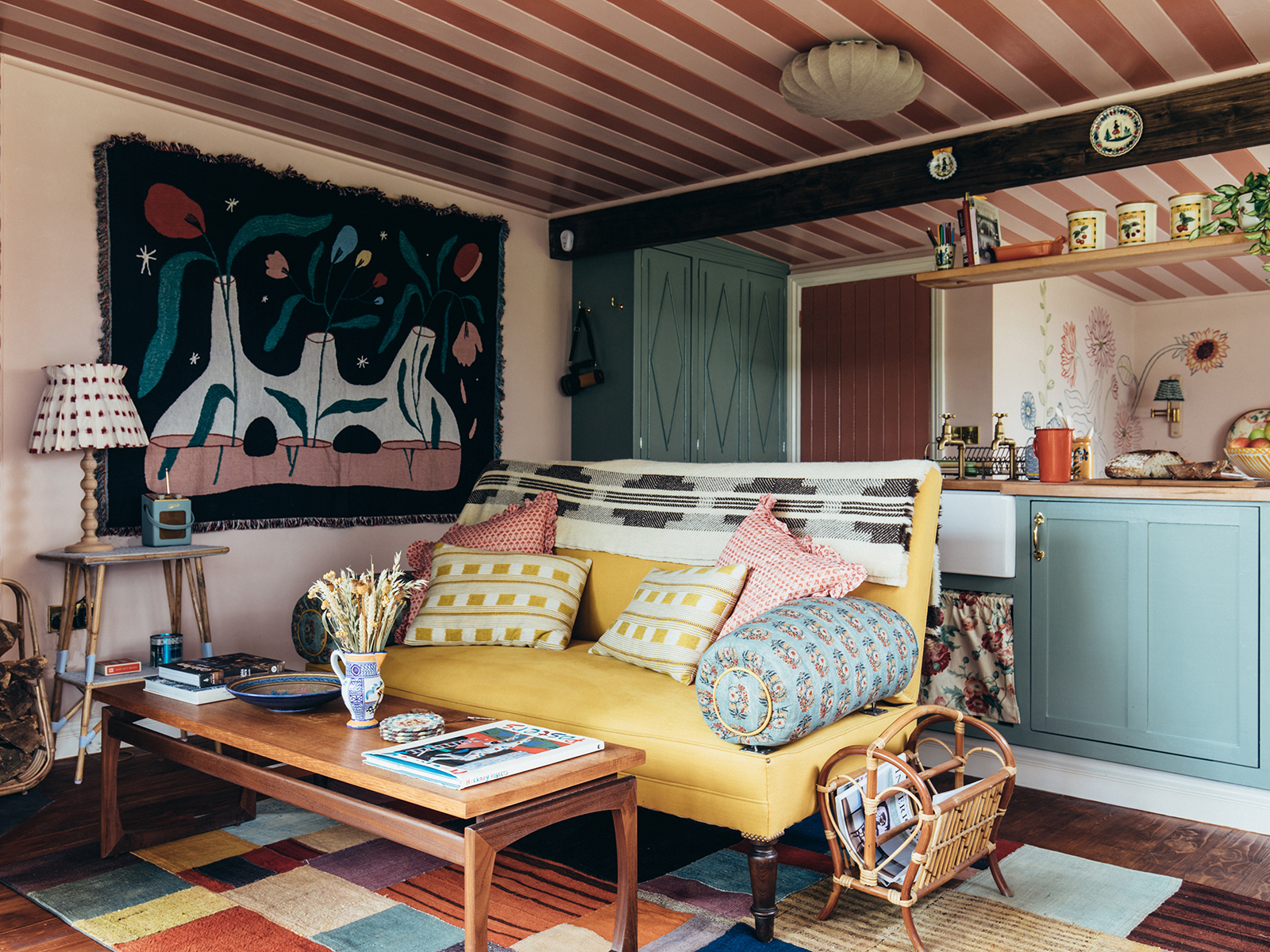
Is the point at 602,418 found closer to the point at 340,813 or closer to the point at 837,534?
the point at 837,534

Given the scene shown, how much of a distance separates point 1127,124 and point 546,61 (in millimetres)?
2032

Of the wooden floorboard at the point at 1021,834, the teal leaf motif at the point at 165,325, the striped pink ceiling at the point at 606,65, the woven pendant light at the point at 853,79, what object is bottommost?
the wooden floorboard at the point at 1021,834

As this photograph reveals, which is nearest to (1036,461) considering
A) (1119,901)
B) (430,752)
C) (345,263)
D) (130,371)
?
(1119,901)

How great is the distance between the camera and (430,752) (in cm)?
166

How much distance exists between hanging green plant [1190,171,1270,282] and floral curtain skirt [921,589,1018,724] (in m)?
1.29

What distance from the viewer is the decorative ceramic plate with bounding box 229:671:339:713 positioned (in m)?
2.00

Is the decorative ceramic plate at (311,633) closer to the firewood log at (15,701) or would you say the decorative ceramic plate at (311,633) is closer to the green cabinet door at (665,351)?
the firewood log at (15,701)

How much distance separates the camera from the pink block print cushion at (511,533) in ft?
10.2

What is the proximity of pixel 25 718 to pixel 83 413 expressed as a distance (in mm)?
985

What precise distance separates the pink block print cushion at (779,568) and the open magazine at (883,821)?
1.43 feet

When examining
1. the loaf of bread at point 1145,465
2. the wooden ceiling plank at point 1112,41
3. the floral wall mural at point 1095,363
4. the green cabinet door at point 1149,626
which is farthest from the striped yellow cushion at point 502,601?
the floral wall mural at point 1095,363

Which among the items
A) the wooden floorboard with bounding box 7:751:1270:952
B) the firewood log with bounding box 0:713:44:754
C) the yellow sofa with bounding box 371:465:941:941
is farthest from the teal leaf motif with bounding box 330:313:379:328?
the firewood log with bounding box 0:713:44:754

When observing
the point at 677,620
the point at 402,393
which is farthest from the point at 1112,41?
the point at 402,393

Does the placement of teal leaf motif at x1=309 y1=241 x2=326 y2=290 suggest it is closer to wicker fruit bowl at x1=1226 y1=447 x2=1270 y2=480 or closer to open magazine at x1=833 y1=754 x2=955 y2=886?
open magazine at x1=833 y1=754 x2=955 y2=886
